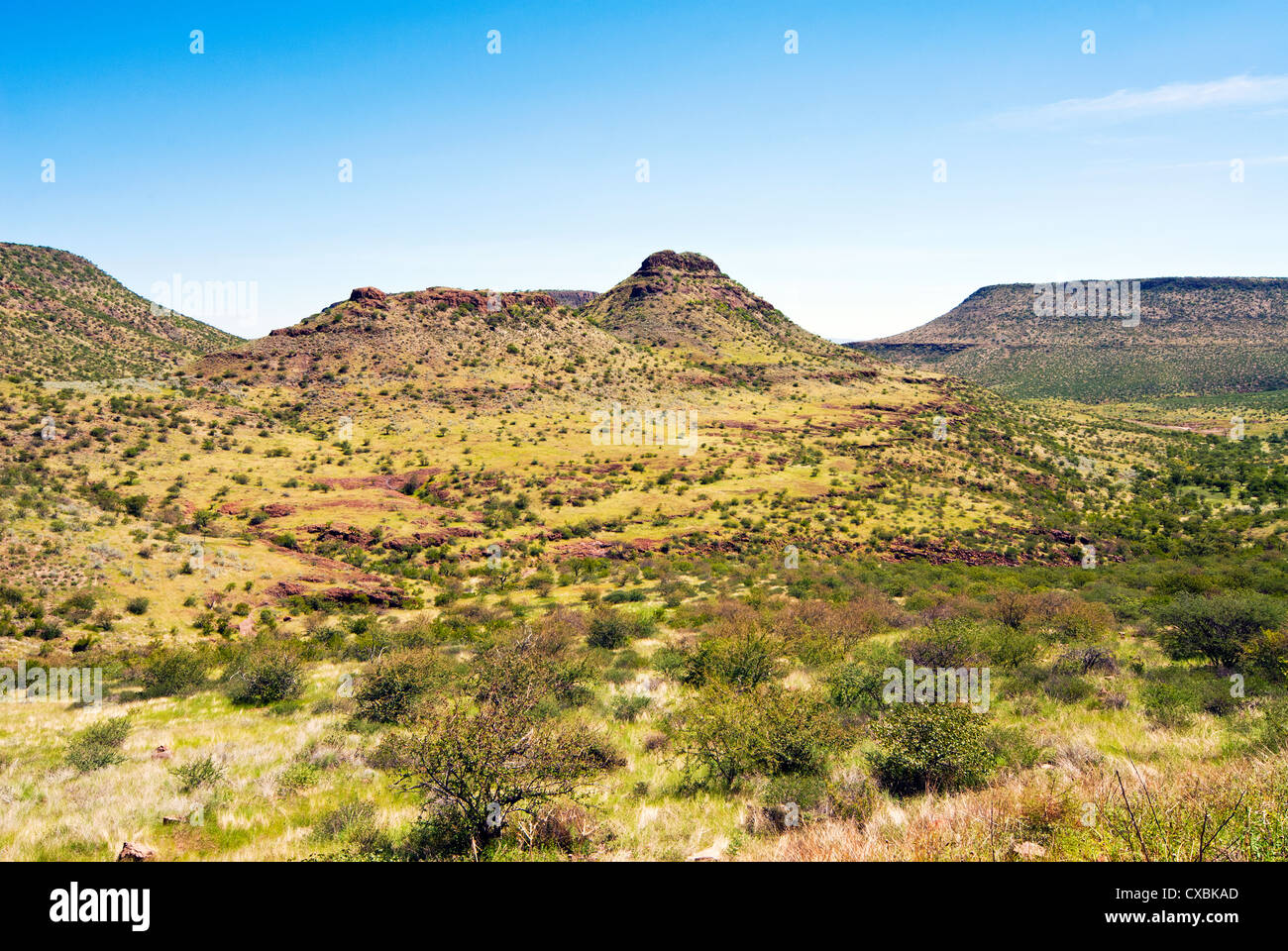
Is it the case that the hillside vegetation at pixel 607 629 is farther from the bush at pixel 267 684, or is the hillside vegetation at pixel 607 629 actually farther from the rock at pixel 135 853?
the rock at pixel 135 853

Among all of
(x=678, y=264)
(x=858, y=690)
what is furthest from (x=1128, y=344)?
(x=858, y=690)

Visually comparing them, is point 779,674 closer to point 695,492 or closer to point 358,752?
point 358,752

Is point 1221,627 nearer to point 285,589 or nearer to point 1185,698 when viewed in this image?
point 1185,698

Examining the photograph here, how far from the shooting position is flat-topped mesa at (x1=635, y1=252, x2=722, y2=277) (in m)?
127

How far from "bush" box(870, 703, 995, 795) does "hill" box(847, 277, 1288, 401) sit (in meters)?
139

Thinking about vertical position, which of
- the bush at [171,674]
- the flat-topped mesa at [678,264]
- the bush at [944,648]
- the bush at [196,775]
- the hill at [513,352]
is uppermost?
the flat-topped mesa at [678,264]

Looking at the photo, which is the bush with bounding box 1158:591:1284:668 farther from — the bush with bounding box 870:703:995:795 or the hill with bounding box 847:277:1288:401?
the hill with bounding box 847:277:1288:401

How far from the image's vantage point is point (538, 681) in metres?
12.7

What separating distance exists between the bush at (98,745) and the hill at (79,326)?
56.4m

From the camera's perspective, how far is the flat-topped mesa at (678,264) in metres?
127

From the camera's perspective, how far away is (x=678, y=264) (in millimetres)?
128500

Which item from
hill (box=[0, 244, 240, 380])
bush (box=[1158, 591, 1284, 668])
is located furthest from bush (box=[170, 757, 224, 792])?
hill (box=[0, 244, 240, 380])

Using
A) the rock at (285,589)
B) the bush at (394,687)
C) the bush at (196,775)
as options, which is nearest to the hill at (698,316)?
the rock at (285,589)
